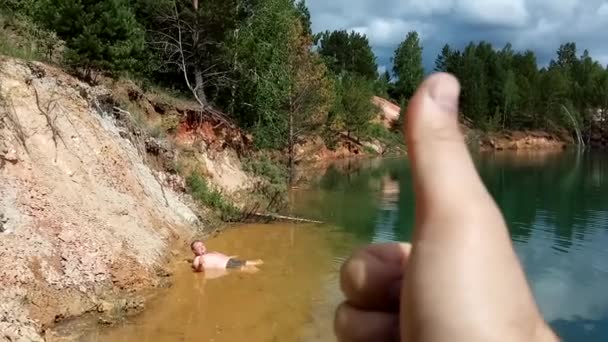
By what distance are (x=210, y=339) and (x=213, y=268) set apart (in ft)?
9.90

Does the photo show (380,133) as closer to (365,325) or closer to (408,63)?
(408,63)

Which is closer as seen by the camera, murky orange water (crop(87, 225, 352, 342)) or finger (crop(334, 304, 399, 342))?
finger (crop(334, 304, 399, 342))

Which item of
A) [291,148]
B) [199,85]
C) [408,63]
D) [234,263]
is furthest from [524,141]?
[234,263]

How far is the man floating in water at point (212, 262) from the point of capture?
35.7 ft

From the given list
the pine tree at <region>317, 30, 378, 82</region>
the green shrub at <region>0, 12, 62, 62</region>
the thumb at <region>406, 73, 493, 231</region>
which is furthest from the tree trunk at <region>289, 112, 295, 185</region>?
the pine tree at <region>317, 30, 378, 82</region>

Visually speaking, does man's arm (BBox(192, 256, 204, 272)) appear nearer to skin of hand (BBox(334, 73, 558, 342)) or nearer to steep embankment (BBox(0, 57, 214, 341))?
steep embankment (BBox(0, 57, 214, 341))

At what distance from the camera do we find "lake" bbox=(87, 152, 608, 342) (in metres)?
8.49

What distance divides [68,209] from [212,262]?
8.66ft

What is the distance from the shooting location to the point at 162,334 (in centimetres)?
801

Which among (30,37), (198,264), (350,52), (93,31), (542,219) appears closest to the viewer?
(198,264)

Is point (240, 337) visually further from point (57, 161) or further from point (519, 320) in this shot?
point (519, 320)

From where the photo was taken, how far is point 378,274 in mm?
805

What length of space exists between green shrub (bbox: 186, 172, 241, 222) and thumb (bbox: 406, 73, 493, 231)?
15.2 metres

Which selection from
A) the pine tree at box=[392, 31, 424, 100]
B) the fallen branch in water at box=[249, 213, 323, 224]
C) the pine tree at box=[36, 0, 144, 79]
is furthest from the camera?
the pine tree at box=[392, 31, 424, 100]
